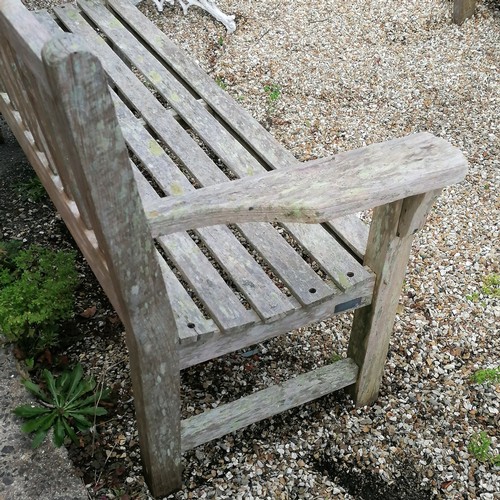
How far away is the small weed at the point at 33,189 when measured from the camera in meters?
3.16

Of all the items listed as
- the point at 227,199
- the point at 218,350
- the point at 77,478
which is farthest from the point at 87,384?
the point at 227,199

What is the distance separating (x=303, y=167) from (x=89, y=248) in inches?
25.7

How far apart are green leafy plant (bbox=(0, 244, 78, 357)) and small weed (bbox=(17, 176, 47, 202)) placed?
1.56 ft

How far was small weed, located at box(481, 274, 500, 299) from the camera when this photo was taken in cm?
287

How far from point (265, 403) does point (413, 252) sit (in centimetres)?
123

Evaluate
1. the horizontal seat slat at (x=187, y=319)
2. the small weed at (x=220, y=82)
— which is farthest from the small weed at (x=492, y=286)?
the small weed at (x=220, y=82)

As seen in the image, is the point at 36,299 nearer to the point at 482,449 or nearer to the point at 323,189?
the point at 323,189

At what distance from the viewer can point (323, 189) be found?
152 centimetres

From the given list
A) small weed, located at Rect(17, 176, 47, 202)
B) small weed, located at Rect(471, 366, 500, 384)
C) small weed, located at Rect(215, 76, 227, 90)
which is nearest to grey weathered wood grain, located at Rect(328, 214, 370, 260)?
small weed, located at Rect(471, 366, 500, 384)

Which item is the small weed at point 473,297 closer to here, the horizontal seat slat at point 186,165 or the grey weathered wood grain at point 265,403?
the grey weathered wood grain at point 265,403

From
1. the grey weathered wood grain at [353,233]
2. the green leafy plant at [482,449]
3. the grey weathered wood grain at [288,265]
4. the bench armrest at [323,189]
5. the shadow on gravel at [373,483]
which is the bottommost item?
the shadow on gravel at [373,483]

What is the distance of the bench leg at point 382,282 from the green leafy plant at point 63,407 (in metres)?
0.91

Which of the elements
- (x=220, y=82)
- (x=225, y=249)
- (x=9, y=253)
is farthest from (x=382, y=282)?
(x=220, y=82)

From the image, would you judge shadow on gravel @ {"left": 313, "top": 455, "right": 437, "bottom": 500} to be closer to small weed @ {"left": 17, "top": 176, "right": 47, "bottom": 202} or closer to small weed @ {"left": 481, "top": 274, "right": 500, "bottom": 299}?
small weed @ {"left": 481, "top": 274, "right": 500, "bottom": 299}
